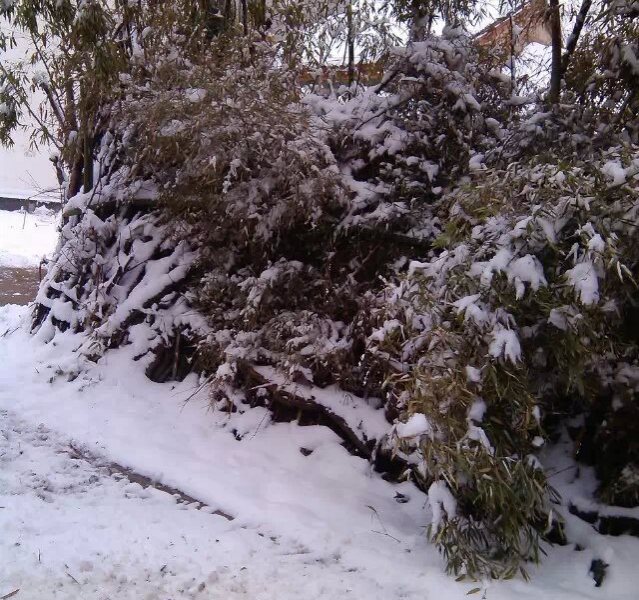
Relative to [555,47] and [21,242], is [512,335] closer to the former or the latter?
[555,47]

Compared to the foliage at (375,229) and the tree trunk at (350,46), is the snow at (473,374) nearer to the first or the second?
the foliage at (375,229)

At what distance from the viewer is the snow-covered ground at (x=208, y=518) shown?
9.40ft

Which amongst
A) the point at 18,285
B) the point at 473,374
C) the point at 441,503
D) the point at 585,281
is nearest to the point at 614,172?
the point at 585,281

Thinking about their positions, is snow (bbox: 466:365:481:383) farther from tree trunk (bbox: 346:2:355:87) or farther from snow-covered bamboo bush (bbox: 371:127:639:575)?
tree trunk (bbox: 346:2:355:87)

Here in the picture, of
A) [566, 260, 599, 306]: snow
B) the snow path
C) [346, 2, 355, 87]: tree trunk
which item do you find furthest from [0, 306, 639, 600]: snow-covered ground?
[346, 2, 355, 87]: tree trunk

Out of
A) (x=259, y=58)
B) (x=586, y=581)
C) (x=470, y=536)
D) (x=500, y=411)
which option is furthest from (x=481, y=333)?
(x=259, y=58)

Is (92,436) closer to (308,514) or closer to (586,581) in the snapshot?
(308,514)

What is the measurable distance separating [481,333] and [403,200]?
228 centimetres

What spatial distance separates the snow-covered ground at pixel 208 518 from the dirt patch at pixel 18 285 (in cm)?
470

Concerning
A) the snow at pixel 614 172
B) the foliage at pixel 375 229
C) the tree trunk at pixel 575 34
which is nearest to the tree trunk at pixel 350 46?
the foliage at pixel 375 229

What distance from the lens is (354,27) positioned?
538 centimetres

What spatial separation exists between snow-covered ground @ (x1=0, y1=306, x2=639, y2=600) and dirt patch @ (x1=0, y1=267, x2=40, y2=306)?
470cm

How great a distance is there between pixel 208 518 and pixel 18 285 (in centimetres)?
849

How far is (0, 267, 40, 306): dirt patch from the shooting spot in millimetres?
9594
